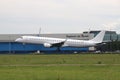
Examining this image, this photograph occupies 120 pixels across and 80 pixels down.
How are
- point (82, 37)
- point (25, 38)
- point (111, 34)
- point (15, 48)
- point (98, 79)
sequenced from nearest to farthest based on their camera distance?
point (98, 79) < point (25, 38) < point (15, 48) < point (82, 37) < point (111, 34)

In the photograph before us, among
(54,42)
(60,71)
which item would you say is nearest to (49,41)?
(54,42)

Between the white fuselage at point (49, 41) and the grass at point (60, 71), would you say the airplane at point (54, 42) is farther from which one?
the grass at point (60, 71)

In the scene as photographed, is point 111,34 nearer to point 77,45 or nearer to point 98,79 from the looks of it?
point 77,45

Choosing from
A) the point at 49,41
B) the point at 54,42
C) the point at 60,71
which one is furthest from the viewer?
the point at 54,42

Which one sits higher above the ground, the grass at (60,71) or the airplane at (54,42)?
the grass at (60,71)

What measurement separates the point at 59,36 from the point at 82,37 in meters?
8.56

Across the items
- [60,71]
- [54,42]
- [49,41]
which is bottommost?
[54,42]

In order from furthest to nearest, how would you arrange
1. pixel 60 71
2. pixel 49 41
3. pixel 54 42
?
pixel 54 42 < pixel 49 41 < pixel 60 71

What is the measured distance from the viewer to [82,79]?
2406 centimetres

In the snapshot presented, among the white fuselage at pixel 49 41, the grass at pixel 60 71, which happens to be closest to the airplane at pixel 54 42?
the white fuselage at pixel 49 41

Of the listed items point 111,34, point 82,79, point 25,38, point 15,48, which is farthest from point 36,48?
point 82,79

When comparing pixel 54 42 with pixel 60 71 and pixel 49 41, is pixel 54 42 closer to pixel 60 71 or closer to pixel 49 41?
pixel 49 41

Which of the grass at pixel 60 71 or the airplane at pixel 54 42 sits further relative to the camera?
the airplane at pixel 54 42

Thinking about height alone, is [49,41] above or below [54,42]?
above
